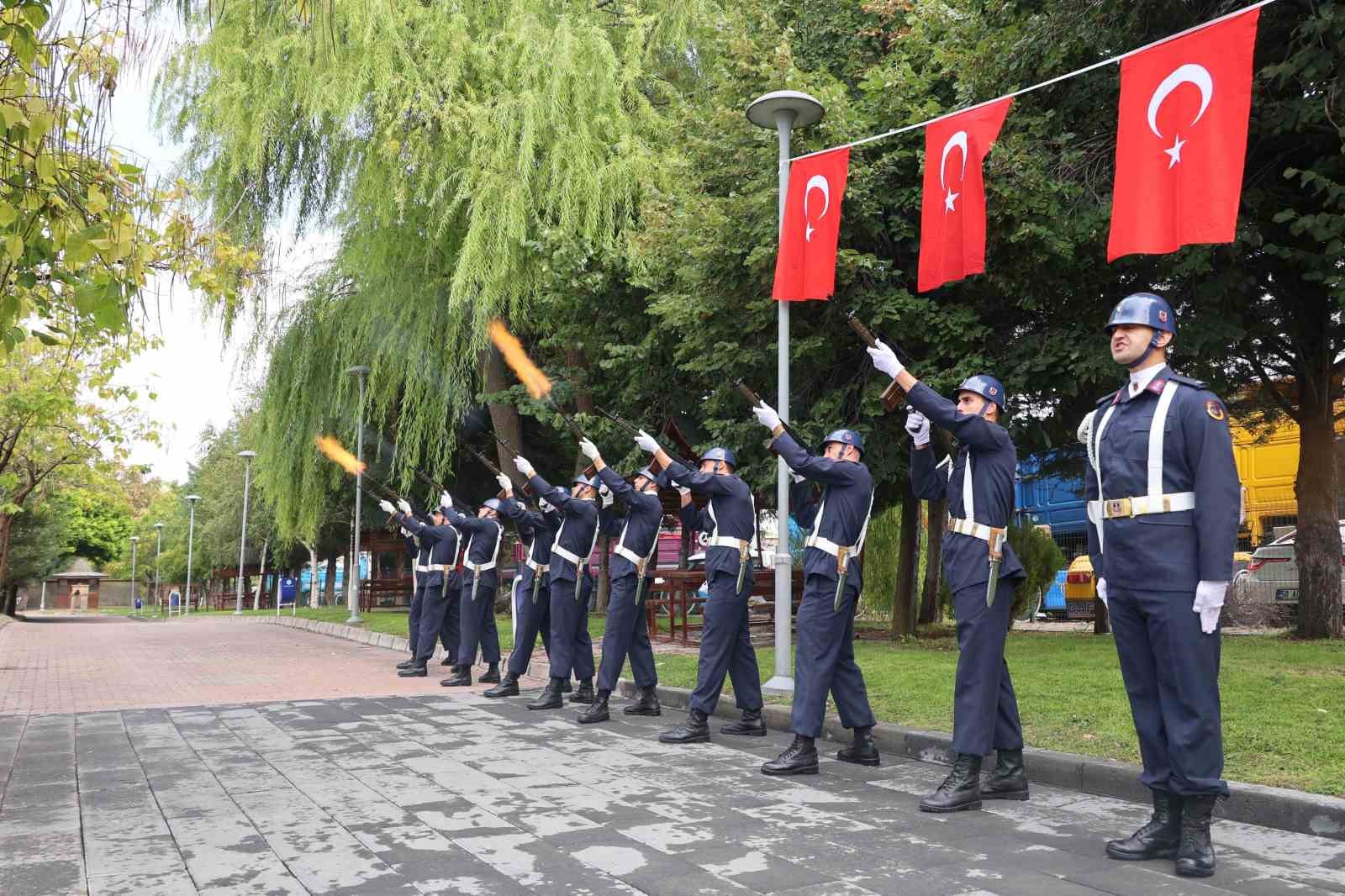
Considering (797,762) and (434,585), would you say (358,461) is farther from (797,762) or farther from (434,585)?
(797,762)

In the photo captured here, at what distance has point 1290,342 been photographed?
14836mm

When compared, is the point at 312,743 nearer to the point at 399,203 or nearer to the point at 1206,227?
the point at 1206,227

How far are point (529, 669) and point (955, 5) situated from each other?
9883mm

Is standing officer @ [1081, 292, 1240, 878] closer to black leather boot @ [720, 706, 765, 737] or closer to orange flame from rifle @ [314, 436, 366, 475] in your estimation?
black leather boot @ [720, 706, 765, 737]

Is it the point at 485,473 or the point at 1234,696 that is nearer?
the point at 1234,696

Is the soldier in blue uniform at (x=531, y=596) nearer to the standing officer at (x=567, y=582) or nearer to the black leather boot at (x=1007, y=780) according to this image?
the standing officer at (x=567, y=582)

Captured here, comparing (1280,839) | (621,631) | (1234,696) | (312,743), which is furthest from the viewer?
(621,631)

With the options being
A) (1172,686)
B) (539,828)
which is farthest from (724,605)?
(1172,686)

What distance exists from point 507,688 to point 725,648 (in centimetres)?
362

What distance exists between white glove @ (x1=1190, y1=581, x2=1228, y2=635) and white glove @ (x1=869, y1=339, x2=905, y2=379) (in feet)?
6.40

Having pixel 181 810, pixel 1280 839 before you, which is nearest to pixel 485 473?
pixel 181 810

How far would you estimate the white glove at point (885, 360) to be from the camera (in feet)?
19.5

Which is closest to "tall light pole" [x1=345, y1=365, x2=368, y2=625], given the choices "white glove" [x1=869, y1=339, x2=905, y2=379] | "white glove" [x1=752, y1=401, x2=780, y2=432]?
"white glove" [x1=752, y1=401, x2=780, y2=432]

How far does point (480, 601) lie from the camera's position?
12344 mm
